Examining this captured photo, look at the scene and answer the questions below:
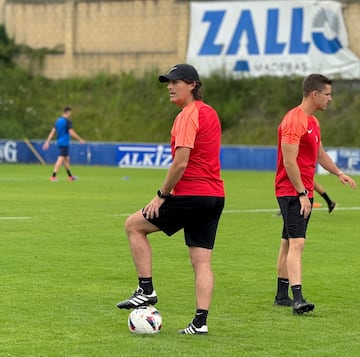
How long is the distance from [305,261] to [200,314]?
17.6ft

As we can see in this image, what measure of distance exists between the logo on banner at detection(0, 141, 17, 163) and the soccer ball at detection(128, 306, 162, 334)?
40.0 metres

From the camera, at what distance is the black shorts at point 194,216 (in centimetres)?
957

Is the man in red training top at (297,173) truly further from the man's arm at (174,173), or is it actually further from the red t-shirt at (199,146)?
the man's arm at (174,173)

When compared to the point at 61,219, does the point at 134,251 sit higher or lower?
higher

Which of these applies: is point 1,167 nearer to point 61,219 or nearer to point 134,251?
point 61,219

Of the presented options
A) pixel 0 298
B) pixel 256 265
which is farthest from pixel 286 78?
pixel 0 298

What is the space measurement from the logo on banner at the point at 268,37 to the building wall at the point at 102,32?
1266 mm

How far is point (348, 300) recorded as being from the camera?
37.9ft

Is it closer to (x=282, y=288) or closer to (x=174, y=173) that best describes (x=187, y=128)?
(x=174, y=173)

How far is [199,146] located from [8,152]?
40.2 meters

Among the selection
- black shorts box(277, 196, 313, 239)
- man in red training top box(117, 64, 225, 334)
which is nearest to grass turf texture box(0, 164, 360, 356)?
man in red training top box(117, 64, 225, 334)

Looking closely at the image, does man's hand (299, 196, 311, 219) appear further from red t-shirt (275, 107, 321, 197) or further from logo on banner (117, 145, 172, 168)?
logo on banner (117, 145, 172, 168)

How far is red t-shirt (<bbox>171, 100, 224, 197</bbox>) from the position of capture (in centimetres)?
939

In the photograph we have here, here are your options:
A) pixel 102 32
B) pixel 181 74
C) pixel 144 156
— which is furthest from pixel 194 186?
pixel 102 32
